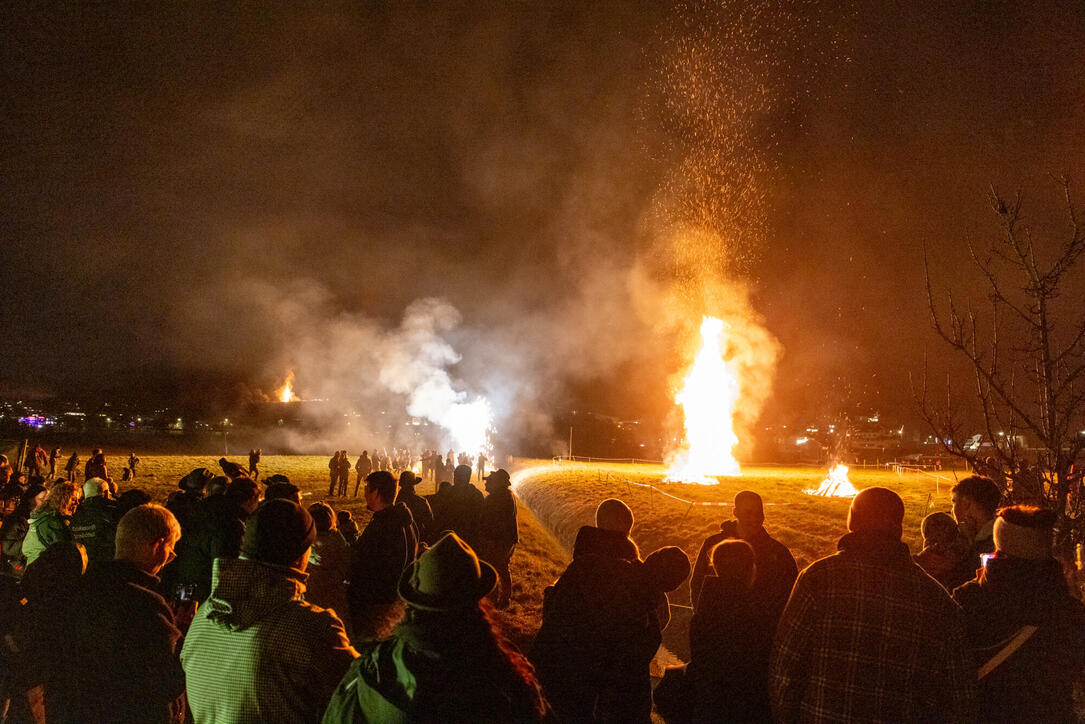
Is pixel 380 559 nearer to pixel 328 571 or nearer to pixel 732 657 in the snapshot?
pixel 328 571

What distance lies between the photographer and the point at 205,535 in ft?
15.8

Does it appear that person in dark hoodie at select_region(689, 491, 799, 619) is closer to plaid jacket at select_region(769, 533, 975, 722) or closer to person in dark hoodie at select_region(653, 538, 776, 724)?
person in dark hoodie at select_region(653, 538, 776, 724)

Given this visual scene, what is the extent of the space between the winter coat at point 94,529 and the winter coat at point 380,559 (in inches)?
83.4

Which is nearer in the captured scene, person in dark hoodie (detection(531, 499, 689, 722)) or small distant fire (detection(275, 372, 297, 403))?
person in dark hoodie (detection(531, 499, 689, 722))

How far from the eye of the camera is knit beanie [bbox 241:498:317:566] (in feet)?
8.08

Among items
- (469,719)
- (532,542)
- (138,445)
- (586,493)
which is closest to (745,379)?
(586,493)

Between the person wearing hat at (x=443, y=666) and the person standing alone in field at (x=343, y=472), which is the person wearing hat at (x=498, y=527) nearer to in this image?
the person wearing hat at (x=443, y=666)

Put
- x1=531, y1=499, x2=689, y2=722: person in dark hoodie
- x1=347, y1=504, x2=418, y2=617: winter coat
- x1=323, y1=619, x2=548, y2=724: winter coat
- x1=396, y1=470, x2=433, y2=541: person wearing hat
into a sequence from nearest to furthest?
x1=323, y1=619, x2=548, y2=724: winter coat → x1=531, y1=499, x2=689, y2=722: person in dark hoodie → x1=347, y1=504, x2=418, y2=617: winter coat → x1=396, y1=470, x2=433, y2=541: person wearing hat

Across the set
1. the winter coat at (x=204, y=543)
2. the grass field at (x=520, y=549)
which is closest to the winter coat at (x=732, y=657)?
the winter coat at (x=204, y=543)

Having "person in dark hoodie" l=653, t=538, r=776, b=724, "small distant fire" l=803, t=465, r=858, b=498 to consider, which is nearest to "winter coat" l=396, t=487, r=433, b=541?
"person in dark hoodie" l=653, t=538, r=776, b=724

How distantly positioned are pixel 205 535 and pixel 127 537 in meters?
1.71

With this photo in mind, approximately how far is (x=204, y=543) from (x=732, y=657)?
4.10 meters

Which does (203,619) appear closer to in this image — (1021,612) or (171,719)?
(171,719)

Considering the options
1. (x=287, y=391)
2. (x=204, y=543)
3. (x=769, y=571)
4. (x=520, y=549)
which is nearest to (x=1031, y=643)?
(x=769, y=571)
